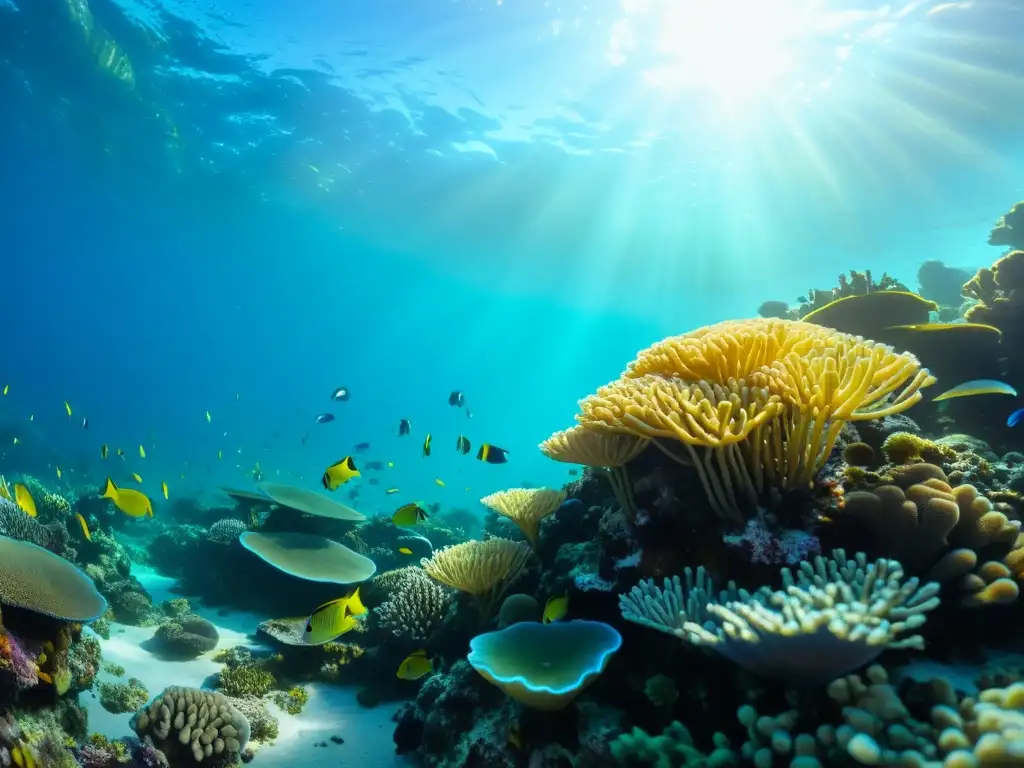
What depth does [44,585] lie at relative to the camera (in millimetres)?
4180

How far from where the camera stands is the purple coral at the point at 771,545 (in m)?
2.91

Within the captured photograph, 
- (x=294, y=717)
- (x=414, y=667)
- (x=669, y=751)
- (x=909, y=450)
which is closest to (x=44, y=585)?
(x=294, y=717)

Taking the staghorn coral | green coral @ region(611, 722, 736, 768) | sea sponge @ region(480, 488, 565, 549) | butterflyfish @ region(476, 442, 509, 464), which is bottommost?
green coral @ region(611, 722, 736, 768)

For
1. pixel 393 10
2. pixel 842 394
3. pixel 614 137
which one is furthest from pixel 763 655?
pixel 614 137

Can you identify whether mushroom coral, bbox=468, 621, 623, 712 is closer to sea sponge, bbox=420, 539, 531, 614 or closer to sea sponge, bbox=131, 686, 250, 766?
sea sponge, bbox=420, 539, 531, 614

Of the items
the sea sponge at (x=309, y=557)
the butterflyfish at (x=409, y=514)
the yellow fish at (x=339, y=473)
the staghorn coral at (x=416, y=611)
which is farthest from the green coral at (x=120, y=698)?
the butterflyfish at (x=409, y=514)

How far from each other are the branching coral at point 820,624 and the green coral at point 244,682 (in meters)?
4.96

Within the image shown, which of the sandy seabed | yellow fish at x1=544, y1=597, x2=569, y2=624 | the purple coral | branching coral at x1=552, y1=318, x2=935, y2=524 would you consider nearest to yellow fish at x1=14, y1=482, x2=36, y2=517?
the sandy seabed

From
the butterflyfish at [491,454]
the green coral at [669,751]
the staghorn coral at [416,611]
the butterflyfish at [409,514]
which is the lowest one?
the green coral at [669,751]

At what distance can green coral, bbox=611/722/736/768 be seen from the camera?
2381 millimetres

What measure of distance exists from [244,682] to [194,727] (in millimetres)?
1424

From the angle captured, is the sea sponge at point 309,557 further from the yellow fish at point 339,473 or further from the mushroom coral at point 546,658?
the mushroom coral at point 546,658

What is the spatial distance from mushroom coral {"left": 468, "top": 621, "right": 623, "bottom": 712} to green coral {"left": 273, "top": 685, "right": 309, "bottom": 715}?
10.2 ft

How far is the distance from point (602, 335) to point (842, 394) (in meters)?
61.0
